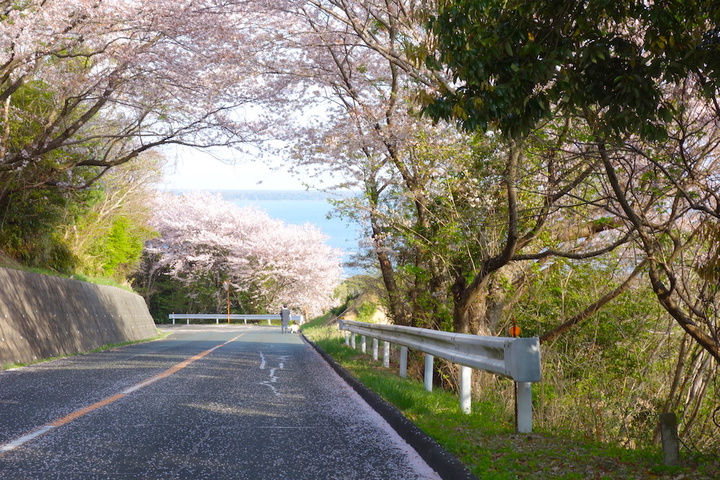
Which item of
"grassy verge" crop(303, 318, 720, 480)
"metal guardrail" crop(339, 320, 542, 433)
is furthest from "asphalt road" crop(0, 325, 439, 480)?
"metal guardrail" crop(339, 320, 542, 433)

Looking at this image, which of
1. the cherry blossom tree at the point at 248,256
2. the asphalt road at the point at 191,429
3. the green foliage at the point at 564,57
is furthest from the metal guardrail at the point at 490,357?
the cherry blossom tree at the point at 248,256

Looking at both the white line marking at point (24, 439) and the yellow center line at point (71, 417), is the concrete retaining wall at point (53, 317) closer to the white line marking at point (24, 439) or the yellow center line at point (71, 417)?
the yellow center line at point (71, 417)

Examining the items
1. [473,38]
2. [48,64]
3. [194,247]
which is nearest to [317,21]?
[48,64]

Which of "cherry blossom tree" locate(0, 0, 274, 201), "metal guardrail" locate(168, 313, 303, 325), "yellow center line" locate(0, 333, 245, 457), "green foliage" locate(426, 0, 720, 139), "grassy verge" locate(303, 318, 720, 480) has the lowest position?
"yellow center line" locate(0, 333, 245, 457)

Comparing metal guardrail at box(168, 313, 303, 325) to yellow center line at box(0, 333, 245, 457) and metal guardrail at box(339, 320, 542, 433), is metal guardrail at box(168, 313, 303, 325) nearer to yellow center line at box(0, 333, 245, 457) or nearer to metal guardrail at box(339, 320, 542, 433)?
yellow center line at box(0, 333, 245, 457)

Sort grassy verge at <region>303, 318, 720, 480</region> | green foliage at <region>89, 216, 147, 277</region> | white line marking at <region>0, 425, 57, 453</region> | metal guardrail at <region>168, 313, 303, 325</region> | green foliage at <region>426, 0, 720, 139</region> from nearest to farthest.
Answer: grassy verge at <region>303, 318, 720, 480</region> < green foliage at <region>426, 0, 720, 139</region> < white line marking at <region>0, 425, 57, 453</region> < green foliage at <region>89, 216, 147, 277</region> < metal guardrail at <region>168, 313, 303, 325</region>

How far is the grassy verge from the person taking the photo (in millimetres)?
5004

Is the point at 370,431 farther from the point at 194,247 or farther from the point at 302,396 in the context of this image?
the point at 194,247

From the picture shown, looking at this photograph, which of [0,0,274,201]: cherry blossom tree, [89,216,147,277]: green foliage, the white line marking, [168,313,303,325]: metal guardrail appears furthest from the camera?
[168,313,303,325]: metal guardrail

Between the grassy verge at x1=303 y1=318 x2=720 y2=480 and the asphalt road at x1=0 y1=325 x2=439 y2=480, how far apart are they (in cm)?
38

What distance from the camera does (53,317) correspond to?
18484 millimetres

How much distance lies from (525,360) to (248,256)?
5075 centimetres

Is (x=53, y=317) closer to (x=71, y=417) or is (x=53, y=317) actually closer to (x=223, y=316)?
(x=71, y=417)

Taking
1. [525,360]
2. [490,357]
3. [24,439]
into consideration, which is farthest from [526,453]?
[24,439]
